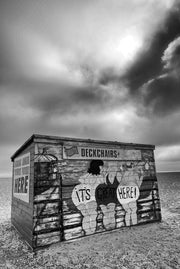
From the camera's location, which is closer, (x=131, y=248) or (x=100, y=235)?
(x=131, y=248)

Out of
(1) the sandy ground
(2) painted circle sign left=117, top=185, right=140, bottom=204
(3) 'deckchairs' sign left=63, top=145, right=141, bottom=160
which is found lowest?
(1) the sandy ground

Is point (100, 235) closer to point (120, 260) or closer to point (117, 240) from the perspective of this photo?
point (117, 240)

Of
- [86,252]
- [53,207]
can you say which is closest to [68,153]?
[53,207]

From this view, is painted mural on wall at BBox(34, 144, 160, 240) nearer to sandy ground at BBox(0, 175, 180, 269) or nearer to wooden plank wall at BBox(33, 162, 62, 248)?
wooden plank wall at BBox(33, 162, 62, 248)

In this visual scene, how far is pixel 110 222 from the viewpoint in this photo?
6668 mm

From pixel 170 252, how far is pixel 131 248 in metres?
1.10

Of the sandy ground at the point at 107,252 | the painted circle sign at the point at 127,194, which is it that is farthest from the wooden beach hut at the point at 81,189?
the sandy ground at the point at 107,252

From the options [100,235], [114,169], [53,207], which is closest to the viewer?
[53,207]

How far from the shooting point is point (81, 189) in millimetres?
6320

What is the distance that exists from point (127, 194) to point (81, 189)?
7.23 feet

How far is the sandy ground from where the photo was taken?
4.39 m

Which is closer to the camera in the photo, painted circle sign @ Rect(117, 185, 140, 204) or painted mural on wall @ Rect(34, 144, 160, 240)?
painted mural on wall @ Rect(34, 144, 160, 240)

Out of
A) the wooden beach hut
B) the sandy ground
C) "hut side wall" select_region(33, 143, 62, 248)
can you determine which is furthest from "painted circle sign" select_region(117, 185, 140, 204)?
"hut side wall" select_region(33, 143, 62, 248)

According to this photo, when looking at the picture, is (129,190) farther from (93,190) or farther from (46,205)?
(46,205)
